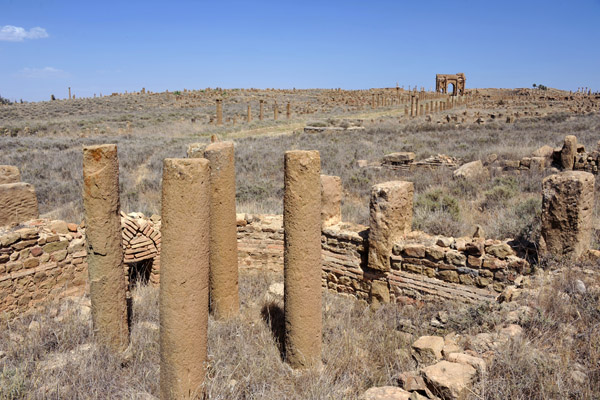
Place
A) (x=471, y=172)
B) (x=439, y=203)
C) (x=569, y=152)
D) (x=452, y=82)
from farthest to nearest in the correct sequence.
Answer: (x=452, y=82) → (x=569, y=152) → (x=471, y=172) → (x=439, y=203)

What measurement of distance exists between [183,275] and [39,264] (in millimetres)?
4223

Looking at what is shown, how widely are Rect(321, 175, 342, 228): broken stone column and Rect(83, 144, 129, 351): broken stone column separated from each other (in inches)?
148

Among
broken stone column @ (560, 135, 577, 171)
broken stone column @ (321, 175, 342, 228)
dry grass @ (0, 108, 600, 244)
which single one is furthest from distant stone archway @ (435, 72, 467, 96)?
broken stone column @ (321, 175, 342, 228)

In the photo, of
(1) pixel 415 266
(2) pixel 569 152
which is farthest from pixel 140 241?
(2) pixel 569 152

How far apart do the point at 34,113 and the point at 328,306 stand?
51440 millimetres

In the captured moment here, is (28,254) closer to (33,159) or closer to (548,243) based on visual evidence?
(548,243)

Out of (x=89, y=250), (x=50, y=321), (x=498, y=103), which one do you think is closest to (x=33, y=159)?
(x=50, y=321)

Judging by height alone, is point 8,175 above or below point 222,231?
above

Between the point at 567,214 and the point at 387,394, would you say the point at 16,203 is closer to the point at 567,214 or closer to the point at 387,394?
the point at 387,394

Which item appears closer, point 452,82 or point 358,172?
point 358,172

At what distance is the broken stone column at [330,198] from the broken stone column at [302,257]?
3.04 meters

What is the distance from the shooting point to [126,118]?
3872 centimetres

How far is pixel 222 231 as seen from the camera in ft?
16.9

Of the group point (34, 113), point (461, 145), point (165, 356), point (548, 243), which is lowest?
point (165, 356)
